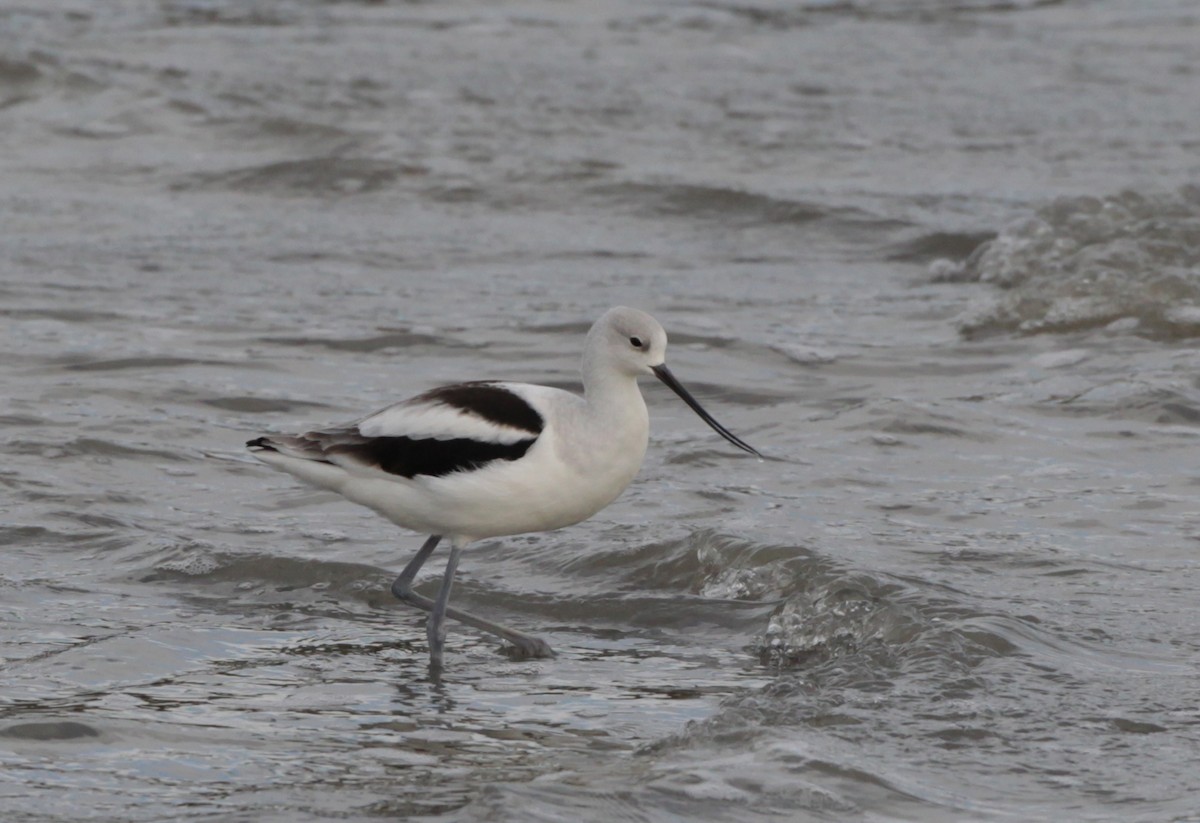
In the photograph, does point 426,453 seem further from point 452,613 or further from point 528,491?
point 452,613

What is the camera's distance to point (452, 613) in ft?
21.5

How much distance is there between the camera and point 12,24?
2039 cm

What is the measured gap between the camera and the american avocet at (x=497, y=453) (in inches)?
239

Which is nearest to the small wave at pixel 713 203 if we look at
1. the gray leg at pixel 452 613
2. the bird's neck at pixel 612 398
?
the gray leg at pixel 452 613

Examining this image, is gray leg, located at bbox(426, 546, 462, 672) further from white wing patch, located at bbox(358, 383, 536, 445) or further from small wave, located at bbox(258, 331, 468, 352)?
small wave, located at bbox(258, 331, 468, 352)

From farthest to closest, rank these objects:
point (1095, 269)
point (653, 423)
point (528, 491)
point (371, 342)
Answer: point (1095, 269) → point (371, 342) → point (653, 423) → point (528, 491)

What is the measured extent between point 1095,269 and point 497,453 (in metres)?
6.28

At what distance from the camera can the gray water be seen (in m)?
5.35

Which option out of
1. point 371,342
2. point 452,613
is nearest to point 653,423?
point 371,342

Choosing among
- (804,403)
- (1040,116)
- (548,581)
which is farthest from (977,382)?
(1040,116)

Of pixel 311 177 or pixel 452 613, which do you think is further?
pixel 311 177

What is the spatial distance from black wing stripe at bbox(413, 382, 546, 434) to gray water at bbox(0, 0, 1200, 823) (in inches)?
32.2

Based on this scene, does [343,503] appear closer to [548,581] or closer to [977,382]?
[548,581]

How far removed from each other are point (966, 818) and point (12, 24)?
17836 millimetres
